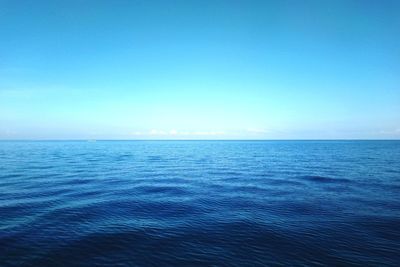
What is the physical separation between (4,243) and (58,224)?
338cm

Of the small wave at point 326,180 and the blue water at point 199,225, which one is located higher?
the small wave at point 326,180

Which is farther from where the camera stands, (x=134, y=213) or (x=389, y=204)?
(x=389, y=204)

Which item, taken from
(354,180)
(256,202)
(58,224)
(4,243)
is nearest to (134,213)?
(58,224)

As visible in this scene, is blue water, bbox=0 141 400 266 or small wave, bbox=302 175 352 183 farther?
small wave, bbox=302 175 352 183

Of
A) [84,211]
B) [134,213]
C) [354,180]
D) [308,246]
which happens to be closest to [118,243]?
[134,213]

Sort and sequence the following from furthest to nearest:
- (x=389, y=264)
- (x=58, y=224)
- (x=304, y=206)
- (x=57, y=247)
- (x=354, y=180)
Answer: (x=354, y=180) < (x=304, y=206) < (x=58, y=224) < (x=57, y=247) < (x=389, y=264)

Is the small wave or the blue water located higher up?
the small wave

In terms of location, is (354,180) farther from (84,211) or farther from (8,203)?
(8,203)

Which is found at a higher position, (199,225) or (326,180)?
(326,180)

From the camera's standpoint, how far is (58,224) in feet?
56.1

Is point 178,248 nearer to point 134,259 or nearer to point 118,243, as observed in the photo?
point 134,259

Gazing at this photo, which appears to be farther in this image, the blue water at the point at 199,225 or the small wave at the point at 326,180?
the small wave at the point at 326,180

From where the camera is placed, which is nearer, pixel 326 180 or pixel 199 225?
pixel 199 225

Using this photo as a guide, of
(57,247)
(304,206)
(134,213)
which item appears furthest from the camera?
(304,206)
